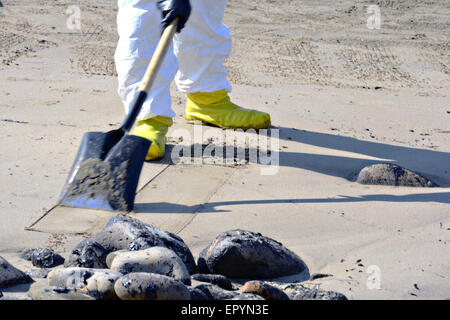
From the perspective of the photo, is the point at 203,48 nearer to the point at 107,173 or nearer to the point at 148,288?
the point at 107,173

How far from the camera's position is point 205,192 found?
3.43 m

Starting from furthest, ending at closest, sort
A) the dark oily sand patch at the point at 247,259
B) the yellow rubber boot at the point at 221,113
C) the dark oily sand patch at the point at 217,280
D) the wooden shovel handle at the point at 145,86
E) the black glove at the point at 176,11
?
the yellow rubber boot at the point at 221,113 < the black glove at the point at 176,11 < the wooden shovel handle at the point at 145,86 < the dark oily sand patch at the point at 247,259 < the dark oily sand patch at the point at 217,280

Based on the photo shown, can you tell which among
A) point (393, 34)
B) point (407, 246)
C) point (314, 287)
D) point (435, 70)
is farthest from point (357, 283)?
point (393, 34)

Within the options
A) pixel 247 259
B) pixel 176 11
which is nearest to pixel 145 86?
pixel 176 11

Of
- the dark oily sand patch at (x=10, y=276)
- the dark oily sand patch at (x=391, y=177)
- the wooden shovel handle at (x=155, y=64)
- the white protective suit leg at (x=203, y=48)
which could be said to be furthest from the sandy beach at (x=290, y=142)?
the wooden shovel handle at (x=155, y=64)

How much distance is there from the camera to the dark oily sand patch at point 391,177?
360 cm

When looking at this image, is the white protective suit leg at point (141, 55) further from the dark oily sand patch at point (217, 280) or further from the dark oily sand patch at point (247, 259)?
the dark oily sand patch at point (217, 280)

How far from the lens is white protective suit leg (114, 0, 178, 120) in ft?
12.3

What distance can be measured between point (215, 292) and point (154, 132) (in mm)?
1682

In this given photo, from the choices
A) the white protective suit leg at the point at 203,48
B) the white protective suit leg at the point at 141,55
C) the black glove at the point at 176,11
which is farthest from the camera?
the white protective suit leg at the point at 203,48

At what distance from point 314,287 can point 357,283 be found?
0.17 m

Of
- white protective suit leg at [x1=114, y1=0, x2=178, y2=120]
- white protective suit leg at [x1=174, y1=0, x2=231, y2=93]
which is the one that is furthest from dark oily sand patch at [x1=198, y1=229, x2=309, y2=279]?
white protective suit leg at [x1=174, y1=0, x2=231, y2=93]

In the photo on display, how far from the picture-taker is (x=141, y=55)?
377 centimetres

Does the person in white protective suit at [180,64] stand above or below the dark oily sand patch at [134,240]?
above
